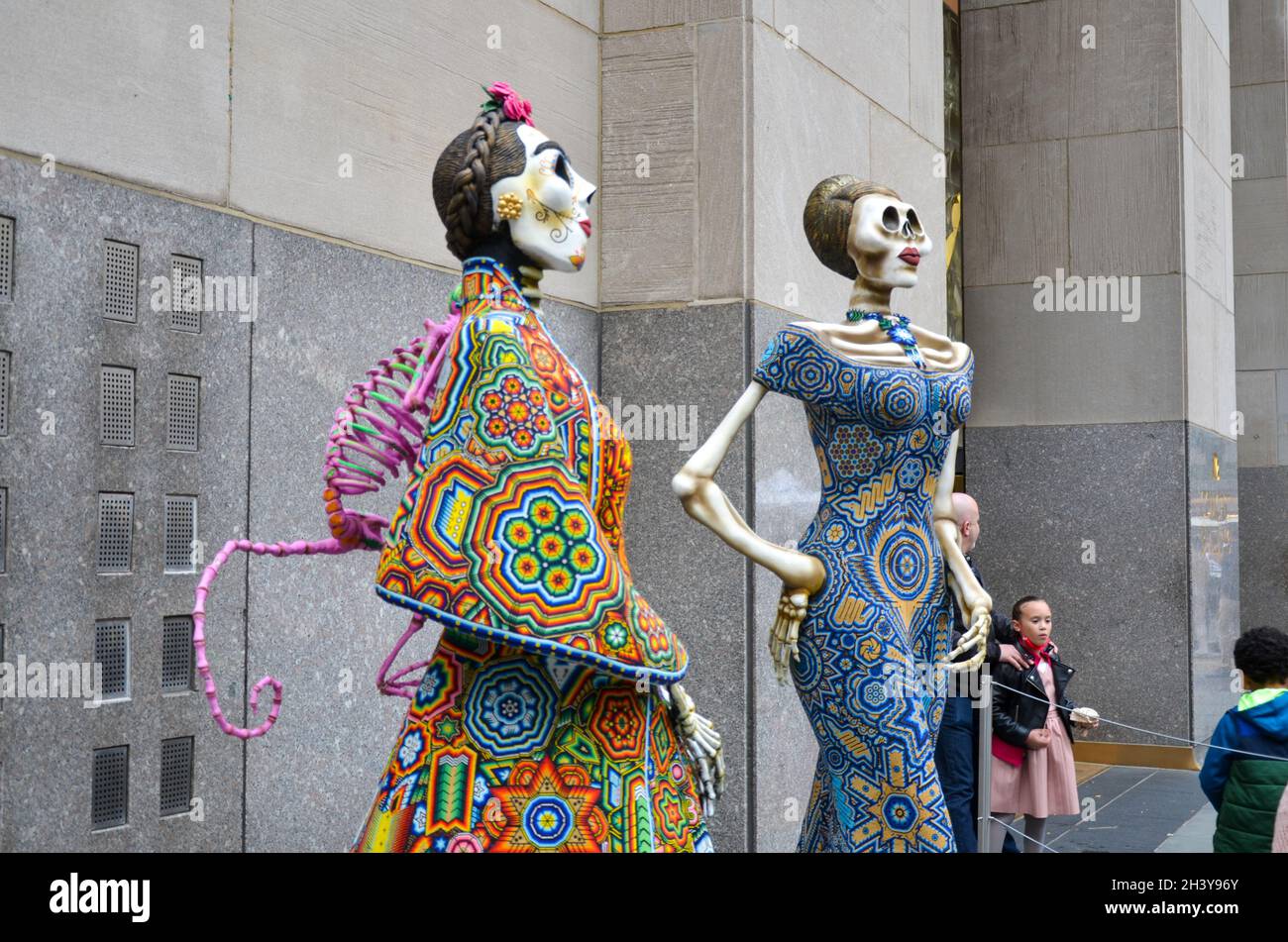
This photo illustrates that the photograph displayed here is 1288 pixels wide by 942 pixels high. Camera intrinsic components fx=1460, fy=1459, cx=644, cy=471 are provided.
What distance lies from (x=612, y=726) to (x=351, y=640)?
2.04 meters

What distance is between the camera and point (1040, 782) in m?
5.99

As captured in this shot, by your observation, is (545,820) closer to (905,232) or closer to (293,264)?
(905,232)

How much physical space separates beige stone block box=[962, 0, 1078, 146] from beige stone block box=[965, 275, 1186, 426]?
4.10 ft

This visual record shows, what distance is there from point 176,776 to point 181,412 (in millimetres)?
1116

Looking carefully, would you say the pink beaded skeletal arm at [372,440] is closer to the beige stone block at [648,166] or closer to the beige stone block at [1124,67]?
the beige stone block at [648,166]

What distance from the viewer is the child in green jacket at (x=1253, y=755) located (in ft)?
14.3

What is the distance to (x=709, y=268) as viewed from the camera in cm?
655

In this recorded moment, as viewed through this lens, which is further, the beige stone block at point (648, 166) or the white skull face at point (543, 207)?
the beige stone block at point (648, 166)

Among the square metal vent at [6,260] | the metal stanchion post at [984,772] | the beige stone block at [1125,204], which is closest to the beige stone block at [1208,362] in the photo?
the beige stone block at [1125,204]

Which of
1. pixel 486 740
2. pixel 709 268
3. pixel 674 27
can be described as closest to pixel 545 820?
pixel 486 740

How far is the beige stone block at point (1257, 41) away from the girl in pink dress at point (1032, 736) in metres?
11.2

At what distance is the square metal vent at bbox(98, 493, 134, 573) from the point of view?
4227mm

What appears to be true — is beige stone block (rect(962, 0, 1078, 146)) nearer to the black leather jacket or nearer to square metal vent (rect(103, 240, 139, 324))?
the black leather jacket

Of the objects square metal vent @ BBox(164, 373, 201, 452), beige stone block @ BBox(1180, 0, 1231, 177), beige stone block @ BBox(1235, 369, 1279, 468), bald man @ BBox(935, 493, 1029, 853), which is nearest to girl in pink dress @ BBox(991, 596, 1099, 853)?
bald man @ BBox(935, 493, 1029, 853)
